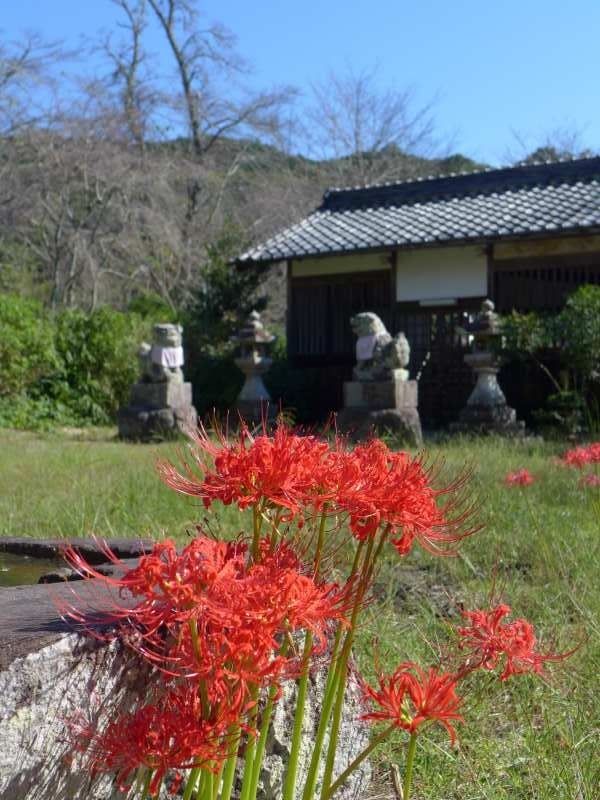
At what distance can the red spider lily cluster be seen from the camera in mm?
1060

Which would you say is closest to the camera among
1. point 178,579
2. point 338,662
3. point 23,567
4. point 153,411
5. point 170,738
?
point 178,579

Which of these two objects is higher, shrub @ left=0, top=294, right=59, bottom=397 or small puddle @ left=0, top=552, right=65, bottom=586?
shrub @ left=0, top=294, right=59, bottom=397

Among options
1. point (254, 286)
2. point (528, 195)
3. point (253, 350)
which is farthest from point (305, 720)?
point (254, 286)

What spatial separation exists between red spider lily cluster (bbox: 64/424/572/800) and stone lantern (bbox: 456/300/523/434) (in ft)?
33.5

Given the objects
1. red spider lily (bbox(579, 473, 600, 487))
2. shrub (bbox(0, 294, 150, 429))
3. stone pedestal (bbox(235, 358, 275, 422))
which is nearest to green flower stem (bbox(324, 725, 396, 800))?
red spider lily (bbox(579, 473, 600, 487))

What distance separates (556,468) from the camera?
6.20 m

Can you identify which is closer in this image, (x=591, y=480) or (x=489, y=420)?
(x=591, y=480)

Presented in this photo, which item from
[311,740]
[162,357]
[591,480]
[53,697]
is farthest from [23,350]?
[53,697]

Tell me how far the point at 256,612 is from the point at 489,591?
232 centimetres

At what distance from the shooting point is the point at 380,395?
11.0 metres

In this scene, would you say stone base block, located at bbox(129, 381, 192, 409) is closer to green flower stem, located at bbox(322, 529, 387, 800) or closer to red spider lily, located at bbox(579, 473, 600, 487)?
red spider lily, located at bbox(579, 473, 600, 487)

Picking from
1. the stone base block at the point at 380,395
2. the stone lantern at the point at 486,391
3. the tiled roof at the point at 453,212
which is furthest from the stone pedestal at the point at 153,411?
the tiled roof at the point at 453,212

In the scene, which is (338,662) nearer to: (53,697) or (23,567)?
(53,697)

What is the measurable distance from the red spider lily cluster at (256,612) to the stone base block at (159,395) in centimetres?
1064
